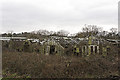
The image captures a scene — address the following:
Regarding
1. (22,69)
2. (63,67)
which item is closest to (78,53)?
(63,67)

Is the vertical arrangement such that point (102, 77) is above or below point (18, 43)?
below

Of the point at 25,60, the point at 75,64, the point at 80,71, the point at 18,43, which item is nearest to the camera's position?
the point at 80,71

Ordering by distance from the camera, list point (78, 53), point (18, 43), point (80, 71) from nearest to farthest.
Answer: point (80, 71)
point (78, 53)
point (18, 43)

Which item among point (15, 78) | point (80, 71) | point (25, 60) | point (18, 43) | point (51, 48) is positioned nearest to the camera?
point (15, 78)

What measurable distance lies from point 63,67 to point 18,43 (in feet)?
30.0

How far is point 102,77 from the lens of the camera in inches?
276

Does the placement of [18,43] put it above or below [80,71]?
above

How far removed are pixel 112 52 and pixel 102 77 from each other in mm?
5720

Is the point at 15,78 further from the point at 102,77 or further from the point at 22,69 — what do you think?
the point at 102,77

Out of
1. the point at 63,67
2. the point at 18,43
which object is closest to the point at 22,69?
the point at 63,67

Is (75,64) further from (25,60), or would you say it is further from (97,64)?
(25,60)

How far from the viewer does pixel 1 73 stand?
7562 millimetres

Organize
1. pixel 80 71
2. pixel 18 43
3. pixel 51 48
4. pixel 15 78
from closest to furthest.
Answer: pixel 15 78
pixel 80 71
pixel 51 48
pixel 18 43

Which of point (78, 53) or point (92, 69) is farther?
point (78, 53)
